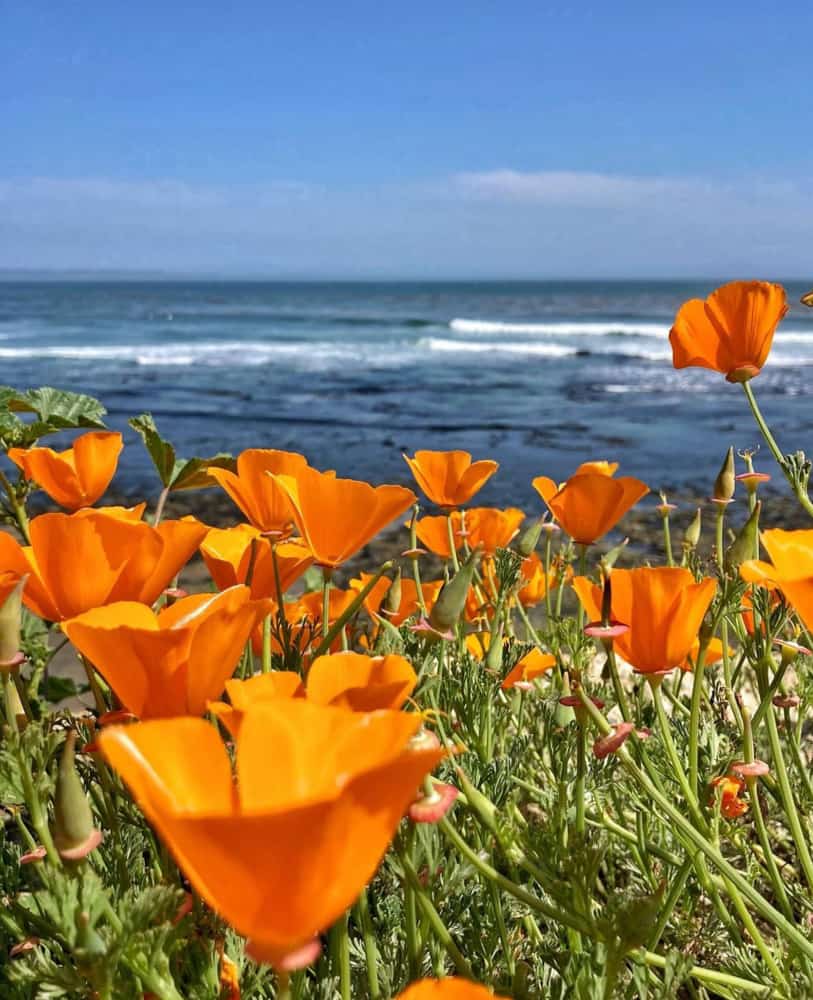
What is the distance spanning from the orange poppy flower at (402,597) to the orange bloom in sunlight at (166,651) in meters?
0.62

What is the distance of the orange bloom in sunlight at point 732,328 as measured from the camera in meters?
1.56

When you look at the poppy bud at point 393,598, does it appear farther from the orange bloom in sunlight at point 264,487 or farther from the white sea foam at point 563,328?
the white sea foam at point 563,328

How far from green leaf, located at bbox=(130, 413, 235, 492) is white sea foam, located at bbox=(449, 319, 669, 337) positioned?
3161 cm

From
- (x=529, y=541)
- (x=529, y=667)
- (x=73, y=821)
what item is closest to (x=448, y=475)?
(x=529, y=541)

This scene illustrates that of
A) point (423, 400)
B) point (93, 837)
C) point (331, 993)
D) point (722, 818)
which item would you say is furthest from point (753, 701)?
point (423, 400)

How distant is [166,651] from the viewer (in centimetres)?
79

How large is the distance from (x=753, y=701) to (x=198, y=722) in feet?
9.47

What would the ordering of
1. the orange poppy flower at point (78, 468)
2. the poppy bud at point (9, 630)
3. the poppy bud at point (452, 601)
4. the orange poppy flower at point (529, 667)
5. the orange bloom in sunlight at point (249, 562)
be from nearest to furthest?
the poppy bud at point (9, 630) < the poppy bud at point (452, 601) < the orange bloom in sunlight at point (249, 562) < the orange poppy flower at point (78, 468) < the orange poppy flower at point (529, 667)

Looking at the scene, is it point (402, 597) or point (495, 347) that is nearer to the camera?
point (402, 597)

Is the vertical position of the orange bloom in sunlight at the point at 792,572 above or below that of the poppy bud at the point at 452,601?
above

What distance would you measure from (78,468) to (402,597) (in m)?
A: 0.64

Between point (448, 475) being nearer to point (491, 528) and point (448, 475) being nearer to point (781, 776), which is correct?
point (491, 528)

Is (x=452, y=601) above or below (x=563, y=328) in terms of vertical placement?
below

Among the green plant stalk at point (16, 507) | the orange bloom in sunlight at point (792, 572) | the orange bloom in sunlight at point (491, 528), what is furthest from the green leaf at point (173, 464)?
the orange bloom in sunlight at point (792, 572)
